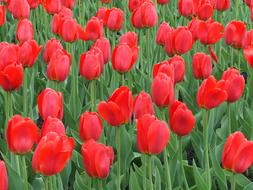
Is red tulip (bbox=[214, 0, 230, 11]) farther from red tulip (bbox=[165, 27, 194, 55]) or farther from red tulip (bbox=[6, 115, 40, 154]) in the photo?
red tulip (bbox=[6, 115, 40, 154])

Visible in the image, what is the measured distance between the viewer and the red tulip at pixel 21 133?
65.0 inches

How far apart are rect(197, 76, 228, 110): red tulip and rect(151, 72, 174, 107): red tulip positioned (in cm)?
10

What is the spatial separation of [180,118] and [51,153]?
459mm

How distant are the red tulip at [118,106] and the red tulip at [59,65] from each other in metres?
0.58

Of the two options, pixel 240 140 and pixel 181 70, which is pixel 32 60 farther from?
pixel 240 140

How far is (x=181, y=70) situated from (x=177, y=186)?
438mm

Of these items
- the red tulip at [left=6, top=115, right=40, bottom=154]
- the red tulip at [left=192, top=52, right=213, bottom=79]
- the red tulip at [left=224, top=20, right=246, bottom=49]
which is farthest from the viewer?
the red tulip at [left=224, top=20, right=246, bottom=49]

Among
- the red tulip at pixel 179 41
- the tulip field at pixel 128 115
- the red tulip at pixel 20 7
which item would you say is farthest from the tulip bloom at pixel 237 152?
the red tulip at pixel 20 7

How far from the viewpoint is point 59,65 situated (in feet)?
7.67

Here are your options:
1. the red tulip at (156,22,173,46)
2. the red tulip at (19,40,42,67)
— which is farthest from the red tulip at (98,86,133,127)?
the red tulip at (156,22,173,46)

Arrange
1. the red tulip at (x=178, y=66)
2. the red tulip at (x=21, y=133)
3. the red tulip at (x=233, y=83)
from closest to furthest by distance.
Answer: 1. the red tulip at (x=21, y=133)
2. the red tulip at (x=233, y=83)
3. the red tulip at (x=178, y=66)

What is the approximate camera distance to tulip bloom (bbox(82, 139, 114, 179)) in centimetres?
166

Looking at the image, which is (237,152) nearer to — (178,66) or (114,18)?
(178,66)

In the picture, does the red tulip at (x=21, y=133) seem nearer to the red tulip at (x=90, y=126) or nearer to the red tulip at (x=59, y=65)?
the red tulip at (x=90, y=126)
